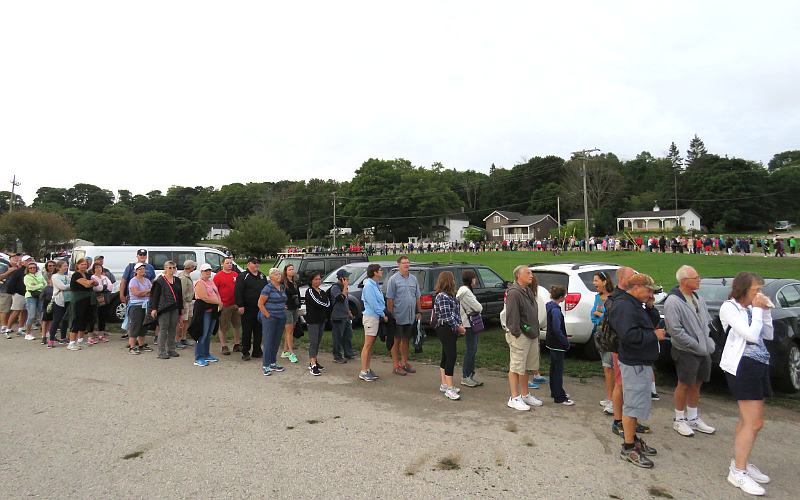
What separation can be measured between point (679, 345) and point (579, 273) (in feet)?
12.6

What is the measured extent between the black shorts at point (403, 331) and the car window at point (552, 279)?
275 centimetres

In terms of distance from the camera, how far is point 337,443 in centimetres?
478

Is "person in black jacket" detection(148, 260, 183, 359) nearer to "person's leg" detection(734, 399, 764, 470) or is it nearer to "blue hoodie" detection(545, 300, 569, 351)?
"blue hoodie" detection(545, 300, 569, 351)

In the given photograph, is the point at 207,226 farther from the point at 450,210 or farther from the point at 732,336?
the point at 732,336

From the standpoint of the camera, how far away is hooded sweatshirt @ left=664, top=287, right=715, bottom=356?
4.88m

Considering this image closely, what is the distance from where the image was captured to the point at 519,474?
4.11m

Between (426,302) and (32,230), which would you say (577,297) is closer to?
(426,302)

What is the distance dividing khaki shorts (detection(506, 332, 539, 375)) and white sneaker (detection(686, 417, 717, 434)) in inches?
66.3

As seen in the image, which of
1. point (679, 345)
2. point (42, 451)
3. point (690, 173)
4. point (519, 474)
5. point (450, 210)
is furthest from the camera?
point (450, 210)

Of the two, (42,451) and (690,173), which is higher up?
(690,173)

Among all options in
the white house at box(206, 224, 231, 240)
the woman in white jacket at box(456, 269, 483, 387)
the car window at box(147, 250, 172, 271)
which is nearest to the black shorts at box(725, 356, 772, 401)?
the woman in white jacket at box(456, 269, 483, 387)

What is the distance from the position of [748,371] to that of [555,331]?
2286 millimetres

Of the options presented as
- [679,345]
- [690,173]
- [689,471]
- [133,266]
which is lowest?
[689,471]

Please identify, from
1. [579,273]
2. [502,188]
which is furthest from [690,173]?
[579,273]
